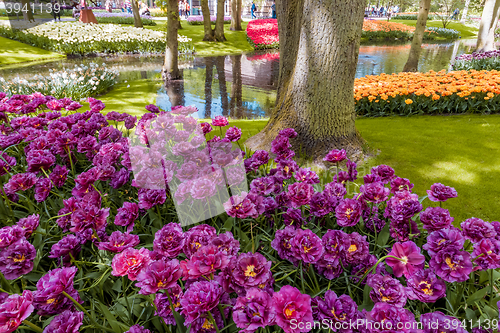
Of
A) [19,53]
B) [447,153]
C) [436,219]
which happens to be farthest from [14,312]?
[19,53]

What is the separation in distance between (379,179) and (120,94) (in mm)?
7466

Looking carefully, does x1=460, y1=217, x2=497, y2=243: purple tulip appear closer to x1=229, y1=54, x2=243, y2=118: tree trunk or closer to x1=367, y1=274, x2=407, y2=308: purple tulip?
x1=367, y1=274, x2=407, y2=308: purple tulip

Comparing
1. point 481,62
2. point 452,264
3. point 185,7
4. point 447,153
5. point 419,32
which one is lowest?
point 447,153

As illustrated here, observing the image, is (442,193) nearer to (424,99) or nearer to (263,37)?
(424,99)

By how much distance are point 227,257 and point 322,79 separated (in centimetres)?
286

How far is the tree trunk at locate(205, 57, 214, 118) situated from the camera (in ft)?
21.7

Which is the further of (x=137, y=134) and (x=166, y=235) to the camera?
(x=137, y=134)

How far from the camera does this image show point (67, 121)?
8.36 feet

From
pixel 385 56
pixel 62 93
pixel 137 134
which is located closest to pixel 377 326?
pixel 137 134

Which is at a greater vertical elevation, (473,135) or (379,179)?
(379,179)

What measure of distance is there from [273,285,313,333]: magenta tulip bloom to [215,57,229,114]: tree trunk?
5.88m

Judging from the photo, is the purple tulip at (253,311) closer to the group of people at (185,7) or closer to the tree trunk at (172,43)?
the tree trunk at (172,43)

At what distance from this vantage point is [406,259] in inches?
45.5

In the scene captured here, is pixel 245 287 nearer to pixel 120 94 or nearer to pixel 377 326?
pixel 377 326
